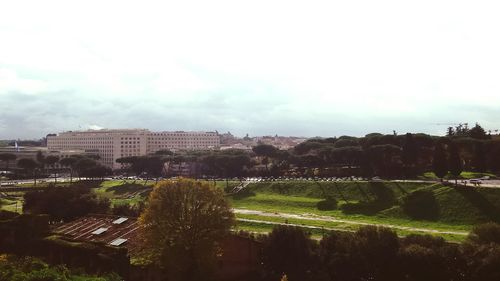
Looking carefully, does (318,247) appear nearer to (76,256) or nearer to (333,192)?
(76,256)

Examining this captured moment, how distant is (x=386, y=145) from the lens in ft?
270

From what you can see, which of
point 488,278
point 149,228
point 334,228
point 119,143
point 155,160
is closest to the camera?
point 488,278

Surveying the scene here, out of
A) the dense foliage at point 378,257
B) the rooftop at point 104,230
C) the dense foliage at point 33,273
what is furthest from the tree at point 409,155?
the dense foliage at point 33,273

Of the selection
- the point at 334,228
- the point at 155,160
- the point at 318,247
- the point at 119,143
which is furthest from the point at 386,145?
the point at 119,143

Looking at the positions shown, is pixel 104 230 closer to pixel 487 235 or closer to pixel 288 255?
pixel 288 255

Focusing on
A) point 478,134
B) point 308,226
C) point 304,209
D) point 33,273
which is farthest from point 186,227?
point 478,134

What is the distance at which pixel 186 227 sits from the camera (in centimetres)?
3450

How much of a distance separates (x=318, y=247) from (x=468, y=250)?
1078cm

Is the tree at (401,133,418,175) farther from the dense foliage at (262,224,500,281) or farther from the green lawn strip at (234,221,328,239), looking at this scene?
the dense foliage at (262,224,500,281)

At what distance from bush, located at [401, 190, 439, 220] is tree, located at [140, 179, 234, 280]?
31.3 meters

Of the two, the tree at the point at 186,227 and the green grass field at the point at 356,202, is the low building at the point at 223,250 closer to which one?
→ the tree at the point at 186,227

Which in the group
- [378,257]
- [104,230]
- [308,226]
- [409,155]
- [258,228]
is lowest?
[258,228]

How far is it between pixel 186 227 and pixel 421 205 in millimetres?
36429

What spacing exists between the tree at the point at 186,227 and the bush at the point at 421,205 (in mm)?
31309
